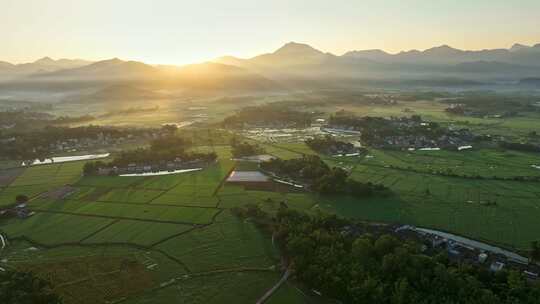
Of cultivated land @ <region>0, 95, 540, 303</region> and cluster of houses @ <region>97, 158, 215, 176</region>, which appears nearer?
cultivated land @ <region>0, 95, 540, 303</region>

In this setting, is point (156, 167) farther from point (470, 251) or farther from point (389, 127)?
point (389, 127)

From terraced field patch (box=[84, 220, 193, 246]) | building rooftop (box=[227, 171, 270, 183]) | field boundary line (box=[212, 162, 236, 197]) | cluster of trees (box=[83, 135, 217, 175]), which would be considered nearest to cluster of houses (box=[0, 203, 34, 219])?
terraced field patch (box=[84, 220, 193, 246])

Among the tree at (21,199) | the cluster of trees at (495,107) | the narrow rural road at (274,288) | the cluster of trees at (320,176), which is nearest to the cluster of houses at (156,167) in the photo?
the cluster of trees at (320,176)

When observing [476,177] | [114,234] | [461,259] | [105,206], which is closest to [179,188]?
[105,206]

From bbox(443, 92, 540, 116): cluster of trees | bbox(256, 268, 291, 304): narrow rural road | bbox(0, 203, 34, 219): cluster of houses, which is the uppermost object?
bbox(443, 92, 540, 116): cluster of trees

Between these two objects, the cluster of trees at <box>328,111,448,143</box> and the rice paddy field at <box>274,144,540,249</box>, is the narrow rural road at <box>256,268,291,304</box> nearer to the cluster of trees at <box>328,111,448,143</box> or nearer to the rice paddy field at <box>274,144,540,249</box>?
the rice paddy field at <box>274,144,540,249</box>

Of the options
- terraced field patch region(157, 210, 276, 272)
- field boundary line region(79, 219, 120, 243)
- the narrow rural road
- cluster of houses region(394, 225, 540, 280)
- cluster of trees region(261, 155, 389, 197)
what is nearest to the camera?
the narrow rural road

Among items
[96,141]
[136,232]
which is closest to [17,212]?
[136,232]
